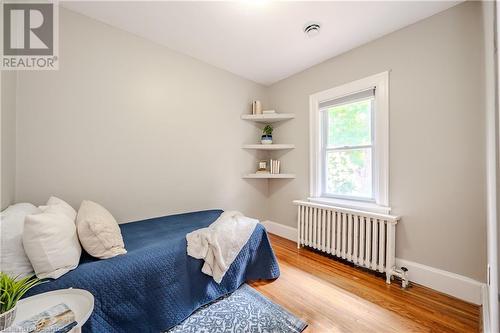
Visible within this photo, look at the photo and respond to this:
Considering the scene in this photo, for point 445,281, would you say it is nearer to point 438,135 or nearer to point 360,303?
point 360,303

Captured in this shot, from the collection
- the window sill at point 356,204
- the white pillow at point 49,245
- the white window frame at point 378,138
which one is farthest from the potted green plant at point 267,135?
the white pillow at point 49,245

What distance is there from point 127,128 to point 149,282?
1583 mm

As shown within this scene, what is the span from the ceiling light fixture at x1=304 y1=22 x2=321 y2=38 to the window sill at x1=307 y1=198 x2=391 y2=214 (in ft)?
6.38

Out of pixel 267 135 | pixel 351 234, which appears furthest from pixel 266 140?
pixel 351 234

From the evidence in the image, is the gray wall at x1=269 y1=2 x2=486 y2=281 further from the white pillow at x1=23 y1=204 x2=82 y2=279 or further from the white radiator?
the white pillow at x1=23 y1=204 x2=82 y2=279

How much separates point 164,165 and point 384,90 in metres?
2.64

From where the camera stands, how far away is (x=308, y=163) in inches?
113

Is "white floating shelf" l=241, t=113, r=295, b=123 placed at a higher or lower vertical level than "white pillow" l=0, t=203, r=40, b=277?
higher

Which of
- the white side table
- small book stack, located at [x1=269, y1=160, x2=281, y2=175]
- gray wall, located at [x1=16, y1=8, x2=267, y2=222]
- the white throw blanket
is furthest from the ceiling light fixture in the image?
the white side table

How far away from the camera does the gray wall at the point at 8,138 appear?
1354 millimetres

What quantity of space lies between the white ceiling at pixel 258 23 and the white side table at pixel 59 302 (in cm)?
222

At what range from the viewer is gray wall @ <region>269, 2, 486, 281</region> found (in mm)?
1617

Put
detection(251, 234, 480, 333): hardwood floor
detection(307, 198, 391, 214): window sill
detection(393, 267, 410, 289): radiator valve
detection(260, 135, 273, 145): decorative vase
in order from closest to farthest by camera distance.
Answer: detection(251, 234, 480, 333): hardwood floor
detection(393, 267, 410, 289): radiator valve
detection(307, 198, 391, 214): window sill
detection(260, 135, 273, 145): decorative vase

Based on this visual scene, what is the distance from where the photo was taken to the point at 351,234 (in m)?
2.22
